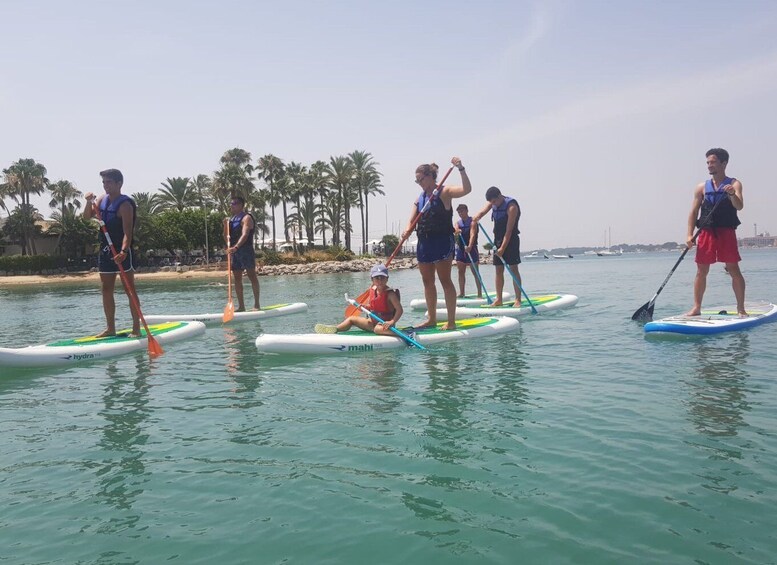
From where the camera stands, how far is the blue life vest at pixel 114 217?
955 cm

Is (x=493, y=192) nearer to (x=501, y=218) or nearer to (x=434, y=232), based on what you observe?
(x=501, y=218)

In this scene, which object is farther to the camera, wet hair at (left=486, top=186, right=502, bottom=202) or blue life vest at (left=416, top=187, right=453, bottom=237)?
wet hair at (left=486, top=186, right=502, bottom=202)

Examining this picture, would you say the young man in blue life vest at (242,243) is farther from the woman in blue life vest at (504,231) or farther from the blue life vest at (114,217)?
the woman in blue life vest at (504,231)

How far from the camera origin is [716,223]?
9.73m

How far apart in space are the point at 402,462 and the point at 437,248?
18.8 ft

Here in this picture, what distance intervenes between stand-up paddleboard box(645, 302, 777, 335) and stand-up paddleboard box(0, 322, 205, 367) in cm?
775

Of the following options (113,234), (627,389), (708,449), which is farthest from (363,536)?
(113,234)

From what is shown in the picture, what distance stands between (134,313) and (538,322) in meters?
7.16

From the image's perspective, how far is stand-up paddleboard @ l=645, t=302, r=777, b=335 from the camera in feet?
29.4

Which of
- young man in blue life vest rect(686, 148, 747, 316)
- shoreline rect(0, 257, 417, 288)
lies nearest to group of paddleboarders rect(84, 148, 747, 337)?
young man in blue life vest rect(686, 148, 747, 316)

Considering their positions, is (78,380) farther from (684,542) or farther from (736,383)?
(736,383)

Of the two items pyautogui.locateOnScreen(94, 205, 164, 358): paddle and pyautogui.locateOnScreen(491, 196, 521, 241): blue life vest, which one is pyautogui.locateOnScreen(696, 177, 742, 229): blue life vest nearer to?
pyautogui.locateOnScreen(491, 196, 521, 241): blue life vest

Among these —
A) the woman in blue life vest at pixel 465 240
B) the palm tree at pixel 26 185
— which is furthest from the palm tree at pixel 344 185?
the woman in blue life vest at pixel 465 240

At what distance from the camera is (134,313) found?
396 inches
